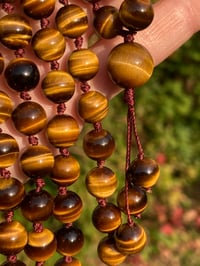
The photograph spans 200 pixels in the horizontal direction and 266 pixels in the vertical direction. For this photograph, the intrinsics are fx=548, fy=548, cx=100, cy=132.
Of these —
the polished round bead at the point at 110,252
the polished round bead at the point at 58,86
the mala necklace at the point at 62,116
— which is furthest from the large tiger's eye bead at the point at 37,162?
the polished round bead at the point at 110,252

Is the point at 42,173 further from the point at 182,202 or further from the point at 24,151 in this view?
the point at 182,202

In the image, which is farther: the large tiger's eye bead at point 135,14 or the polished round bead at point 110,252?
the polished round bead at point 110,252

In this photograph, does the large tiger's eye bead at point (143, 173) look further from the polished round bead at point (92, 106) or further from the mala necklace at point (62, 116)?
the polished round bead at point (92, 106)

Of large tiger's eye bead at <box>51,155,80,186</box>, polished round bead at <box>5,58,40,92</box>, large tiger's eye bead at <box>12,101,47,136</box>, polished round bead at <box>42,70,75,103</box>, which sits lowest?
large tiger's eye bead at <box>51,155,80,186</box>

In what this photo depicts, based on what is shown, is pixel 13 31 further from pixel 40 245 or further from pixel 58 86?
pixel 40 245

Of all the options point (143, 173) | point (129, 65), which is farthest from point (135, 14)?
point (143, 173)

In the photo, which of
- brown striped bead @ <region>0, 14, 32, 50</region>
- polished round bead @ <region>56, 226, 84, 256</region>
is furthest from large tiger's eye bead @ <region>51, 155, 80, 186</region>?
brown striped bead @ <region>0, 14, 32, 50</region>

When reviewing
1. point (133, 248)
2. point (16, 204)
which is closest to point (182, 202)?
point (133, 248)

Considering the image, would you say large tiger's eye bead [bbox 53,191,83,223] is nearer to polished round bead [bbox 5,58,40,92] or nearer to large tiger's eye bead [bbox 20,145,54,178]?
large tiger's eye bead [bbox 20,145,54,178]
